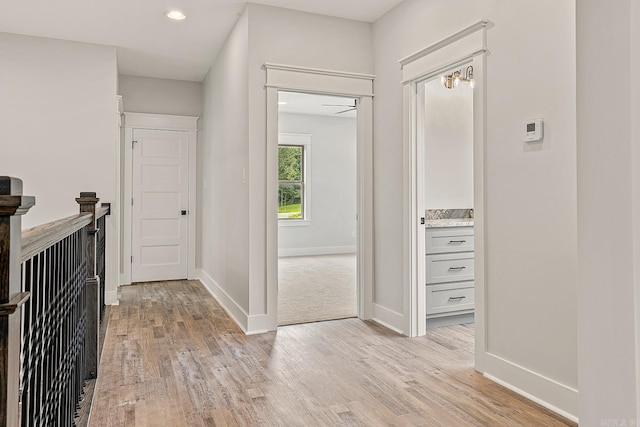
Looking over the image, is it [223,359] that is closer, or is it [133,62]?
[223,359]

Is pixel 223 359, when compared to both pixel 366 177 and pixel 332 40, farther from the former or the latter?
pixel 332 40

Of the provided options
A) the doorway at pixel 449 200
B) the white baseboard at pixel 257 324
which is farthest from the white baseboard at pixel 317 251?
the white baseboard at pixel 257 324

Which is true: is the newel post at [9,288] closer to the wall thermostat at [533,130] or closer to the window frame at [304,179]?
the wall thermostat at [533,130]

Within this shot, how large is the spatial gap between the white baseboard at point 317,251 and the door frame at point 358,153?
A: 455 cm

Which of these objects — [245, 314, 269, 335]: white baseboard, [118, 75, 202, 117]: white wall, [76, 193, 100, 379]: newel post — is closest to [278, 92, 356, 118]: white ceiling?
[118, 75, 202, 117]: white wall

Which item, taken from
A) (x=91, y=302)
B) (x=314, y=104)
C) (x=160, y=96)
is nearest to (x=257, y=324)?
(x=91, y=302)

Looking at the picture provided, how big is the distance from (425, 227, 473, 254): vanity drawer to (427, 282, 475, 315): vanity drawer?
0.30 meters

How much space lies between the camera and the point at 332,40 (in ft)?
12.8

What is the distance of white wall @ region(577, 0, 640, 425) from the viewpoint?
36.6 inches

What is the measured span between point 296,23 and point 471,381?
10.0ft

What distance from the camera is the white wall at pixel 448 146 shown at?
4426 millimetres

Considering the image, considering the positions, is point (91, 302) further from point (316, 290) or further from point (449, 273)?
point (316, 290)

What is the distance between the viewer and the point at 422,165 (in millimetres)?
3480

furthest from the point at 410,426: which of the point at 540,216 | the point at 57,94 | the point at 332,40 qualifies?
the point at 57,94
